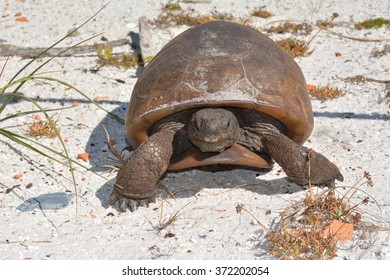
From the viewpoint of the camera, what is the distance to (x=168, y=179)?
15.1 feet

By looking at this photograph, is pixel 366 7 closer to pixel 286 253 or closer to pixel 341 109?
pixel 341 109

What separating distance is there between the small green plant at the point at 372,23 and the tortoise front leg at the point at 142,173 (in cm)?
406

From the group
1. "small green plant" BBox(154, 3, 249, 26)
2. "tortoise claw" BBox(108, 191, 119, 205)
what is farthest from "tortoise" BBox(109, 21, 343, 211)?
"small green plant" BBox(154, 3, 249, 26)

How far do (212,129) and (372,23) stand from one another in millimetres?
4242

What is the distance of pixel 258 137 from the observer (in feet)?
14.3

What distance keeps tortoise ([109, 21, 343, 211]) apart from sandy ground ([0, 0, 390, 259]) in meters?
0.24

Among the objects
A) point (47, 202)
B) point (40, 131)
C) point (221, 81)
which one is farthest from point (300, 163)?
point (40, 131)

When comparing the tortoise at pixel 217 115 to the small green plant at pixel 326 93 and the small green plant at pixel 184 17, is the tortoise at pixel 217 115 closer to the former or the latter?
the small green plant at pixel 326 93

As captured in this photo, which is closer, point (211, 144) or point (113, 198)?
point (211, 144)

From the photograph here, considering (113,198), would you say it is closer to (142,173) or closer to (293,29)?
(142,173)

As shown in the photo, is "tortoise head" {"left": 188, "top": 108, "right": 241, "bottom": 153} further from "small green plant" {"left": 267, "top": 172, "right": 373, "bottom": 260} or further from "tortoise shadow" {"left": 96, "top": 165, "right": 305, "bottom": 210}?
"small green plant" {"left": 267, "top": 172, "right": 373, "bottom": 260}

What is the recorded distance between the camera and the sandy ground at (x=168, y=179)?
12.0ft

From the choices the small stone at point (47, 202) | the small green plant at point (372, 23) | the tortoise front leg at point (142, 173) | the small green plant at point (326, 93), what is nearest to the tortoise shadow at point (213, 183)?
the tortoise front leg at point (142, 173)
